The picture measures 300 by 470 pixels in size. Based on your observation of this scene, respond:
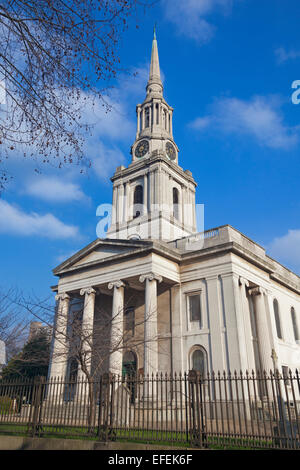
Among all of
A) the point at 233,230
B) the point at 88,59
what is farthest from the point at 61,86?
the point at 233,230

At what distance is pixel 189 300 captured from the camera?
26.4 m

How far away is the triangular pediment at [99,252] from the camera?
25.9 m

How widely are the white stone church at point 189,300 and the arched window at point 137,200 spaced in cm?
1199

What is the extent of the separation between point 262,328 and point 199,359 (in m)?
4.99

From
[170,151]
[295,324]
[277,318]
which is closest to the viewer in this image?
[277,318]

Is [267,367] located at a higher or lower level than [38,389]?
higher

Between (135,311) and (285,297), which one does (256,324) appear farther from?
(135,311)

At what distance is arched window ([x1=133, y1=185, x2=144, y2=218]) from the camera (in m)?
39.8

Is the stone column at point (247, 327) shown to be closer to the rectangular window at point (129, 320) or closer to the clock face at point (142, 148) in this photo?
the rectangular window at point (129, 320)

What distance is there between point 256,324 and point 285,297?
244 inches

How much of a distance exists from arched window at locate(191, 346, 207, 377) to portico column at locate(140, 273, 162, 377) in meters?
3.01

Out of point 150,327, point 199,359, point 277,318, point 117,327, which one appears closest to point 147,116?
point 277,318

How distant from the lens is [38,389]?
39.5 feet

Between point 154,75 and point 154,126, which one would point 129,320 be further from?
point 154,75
